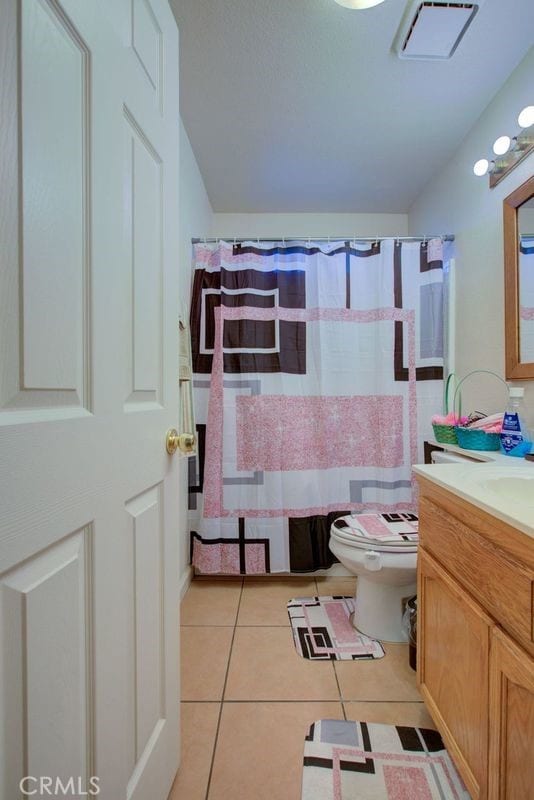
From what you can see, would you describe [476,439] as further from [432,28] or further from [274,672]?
[432,28]

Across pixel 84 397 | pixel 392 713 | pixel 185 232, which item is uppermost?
pixel 185 232

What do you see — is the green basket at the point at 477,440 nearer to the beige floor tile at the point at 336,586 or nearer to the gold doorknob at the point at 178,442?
the beige floor tile at the point at 336,586

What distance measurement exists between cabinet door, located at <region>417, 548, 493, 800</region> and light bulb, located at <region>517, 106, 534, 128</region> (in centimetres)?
156

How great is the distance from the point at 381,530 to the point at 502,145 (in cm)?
165

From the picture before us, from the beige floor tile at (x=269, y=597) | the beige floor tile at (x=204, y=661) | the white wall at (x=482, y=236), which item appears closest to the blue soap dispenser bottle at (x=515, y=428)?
the white wall at (x=482, y=236)

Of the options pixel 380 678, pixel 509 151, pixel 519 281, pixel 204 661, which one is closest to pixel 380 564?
pixel 380 678

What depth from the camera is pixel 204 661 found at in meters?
1.40

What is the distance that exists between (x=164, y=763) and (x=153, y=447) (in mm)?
773

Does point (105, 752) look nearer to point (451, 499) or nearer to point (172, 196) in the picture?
point (451, 499)

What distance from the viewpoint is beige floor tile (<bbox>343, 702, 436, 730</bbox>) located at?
1135mm

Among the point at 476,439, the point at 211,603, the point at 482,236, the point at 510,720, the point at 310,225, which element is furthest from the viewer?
the point at 310,225

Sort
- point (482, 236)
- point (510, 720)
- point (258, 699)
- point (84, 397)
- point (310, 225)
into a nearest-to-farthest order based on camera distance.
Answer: point (84, 397) < point (510, 720) < point (258, 699) < point (482, 236) < point (310, 225)

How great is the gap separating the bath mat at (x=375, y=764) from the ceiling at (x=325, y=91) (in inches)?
91.7

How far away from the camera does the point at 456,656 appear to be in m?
0.87
